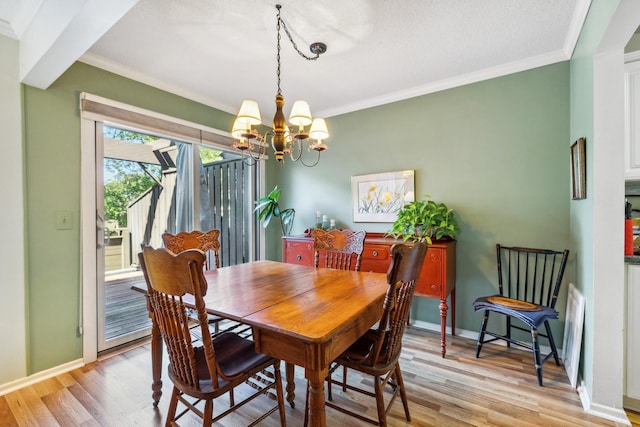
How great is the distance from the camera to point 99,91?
2424mm

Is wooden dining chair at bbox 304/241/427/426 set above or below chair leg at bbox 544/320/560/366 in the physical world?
above

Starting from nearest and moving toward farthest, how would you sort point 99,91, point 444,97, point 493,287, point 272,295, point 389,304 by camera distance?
point 389,304 < point 272,295 < point 99,91 < point 493,287 < point 444,97

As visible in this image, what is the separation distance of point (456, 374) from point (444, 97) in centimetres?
256

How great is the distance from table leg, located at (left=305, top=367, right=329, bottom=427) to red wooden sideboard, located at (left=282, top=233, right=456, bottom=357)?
171 cm

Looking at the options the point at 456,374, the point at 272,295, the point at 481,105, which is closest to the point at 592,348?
the point at 456,374

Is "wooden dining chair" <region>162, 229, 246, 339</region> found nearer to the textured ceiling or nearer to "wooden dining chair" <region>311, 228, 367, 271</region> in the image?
"wooden dining chair" <region>311, 228, 367, 271</region>

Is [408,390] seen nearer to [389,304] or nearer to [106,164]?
[389,304]

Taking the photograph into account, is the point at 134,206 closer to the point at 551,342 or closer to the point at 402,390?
the point at 402,390

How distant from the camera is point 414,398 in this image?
1.88 metres

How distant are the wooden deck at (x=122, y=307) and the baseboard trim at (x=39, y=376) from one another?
12.0 inches

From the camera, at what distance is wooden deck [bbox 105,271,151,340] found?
8.82ft

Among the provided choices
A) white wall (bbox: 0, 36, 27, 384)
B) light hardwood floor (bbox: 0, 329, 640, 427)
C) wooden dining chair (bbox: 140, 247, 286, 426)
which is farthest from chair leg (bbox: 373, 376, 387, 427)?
white wall (bbox: 0, 36, 27, 384)

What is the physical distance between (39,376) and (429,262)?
10.5ft

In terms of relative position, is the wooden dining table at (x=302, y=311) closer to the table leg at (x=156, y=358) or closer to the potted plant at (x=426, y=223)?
the table leg at (x=156, y=358)
